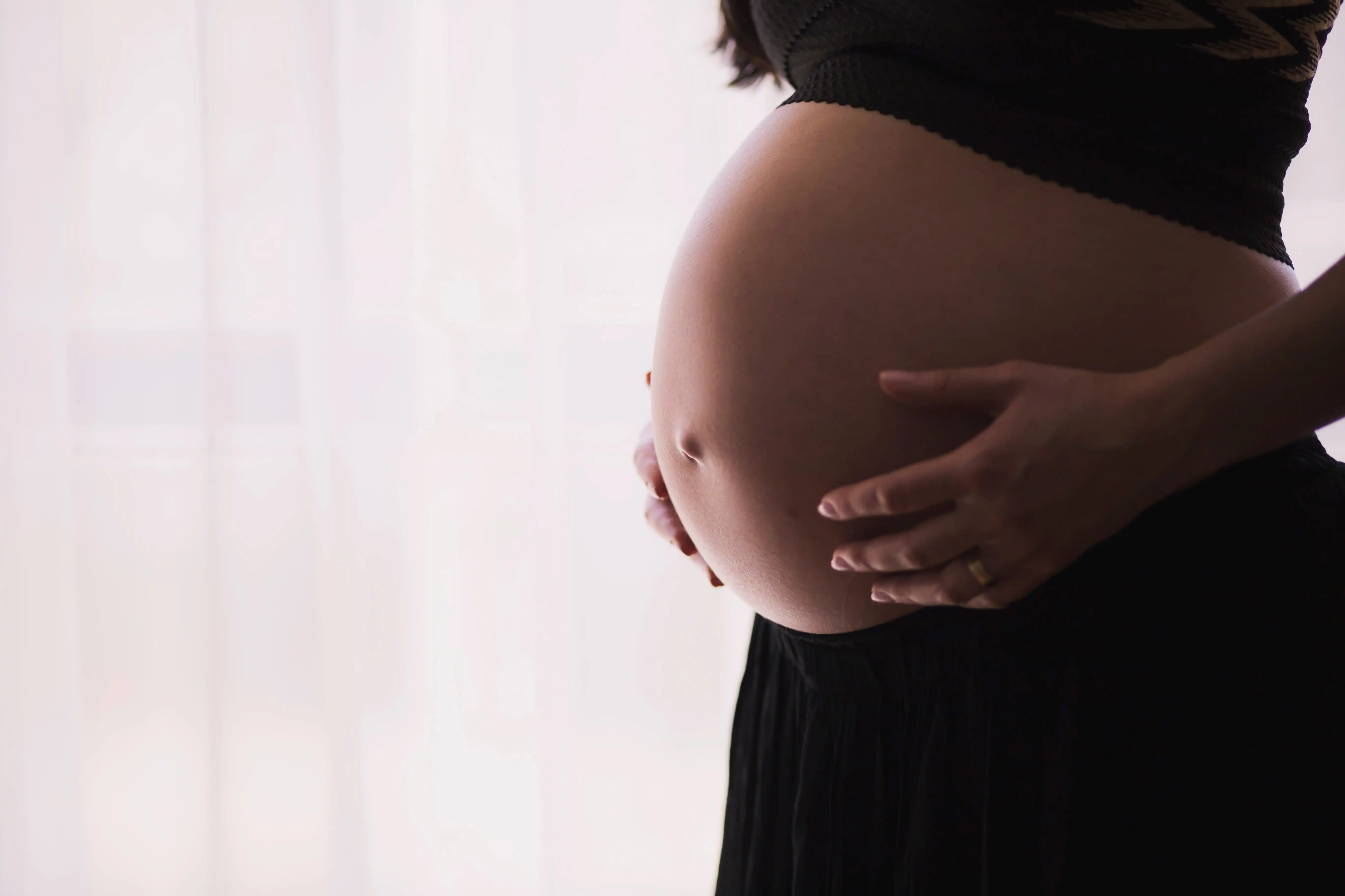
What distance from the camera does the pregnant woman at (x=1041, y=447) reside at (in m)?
0.41

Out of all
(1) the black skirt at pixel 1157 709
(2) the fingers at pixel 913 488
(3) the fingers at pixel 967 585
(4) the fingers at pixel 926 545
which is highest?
(2) the fingers at pixel 913 488

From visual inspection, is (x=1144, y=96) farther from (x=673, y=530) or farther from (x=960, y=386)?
(x=673, y=530)

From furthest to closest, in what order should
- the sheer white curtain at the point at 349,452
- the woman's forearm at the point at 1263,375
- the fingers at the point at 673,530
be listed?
the sheer white curtain at the point at 349,452, the fingers at the point at 673,530, the woman's forearm at the point at 1263,375

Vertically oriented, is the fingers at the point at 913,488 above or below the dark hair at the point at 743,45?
below

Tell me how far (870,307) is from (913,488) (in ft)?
0.41

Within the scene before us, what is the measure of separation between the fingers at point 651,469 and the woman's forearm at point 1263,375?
34 cm

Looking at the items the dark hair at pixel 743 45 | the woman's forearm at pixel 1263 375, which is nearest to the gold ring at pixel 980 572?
the woman's forearm at pixel 1263 375

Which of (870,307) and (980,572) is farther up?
(870,307)

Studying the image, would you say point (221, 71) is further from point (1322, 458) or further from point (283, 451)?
point (1322, 458)

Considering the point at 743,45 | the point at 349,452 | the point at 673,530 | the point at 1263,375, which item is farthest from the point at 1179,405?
the point at 349,452

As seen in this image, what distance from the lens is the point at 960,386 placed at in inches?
16.6

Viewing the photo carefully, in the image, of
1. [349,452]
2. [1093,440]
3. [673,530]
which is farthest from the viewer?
[349,452]

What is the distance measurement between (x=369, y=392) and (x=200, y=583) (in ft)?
1.34

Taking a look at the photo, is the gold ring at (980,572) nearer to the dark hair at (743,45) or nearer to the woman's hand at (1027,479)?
the woman's hand at (1027,479)
